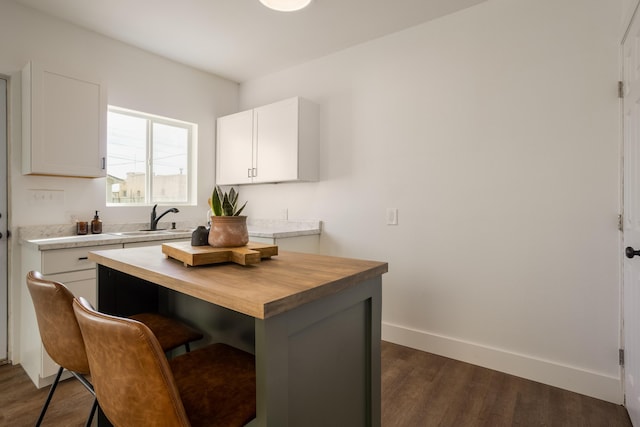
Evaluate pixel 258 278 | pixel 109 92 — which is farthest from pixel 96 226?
pixel 258 278

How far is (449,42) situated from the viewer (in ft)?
8.55

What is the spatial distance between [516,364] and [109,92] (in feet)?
12.8

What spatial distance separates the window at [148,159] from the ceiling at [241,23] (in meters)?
0.70

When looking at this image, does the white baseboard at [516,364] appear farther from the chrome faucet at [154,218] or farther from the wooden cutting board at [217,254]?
the chrome faucet at [154,218]

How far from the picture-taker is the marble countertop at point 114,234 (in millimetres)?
2252

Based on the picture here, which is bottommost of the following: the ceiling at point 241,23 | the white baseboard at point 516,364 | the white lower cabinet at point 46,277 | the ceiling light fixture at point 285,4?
the white baseboard at point 516,364

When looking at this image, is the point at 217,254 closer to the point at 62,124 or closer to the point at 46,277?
the point at 46,277

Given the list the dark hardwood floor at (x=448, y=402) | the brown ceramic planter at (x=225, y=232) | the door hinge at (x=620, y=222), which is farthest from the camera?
the door hinge at (x=620, y=222)

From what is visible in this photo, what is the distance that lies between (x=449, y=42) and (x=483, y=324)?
213cm

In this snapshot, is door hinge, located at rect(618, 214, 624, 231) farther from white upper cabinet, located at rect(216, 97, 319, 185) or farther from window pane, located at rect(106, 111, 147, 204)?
window pane, located at rect(106, 111, 147, 204)

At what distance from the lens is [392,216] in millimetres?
2885

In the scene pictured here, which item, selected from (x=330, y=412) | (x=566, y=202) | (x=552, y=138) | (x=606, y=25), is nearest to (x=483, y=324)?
(x=566, y=202)

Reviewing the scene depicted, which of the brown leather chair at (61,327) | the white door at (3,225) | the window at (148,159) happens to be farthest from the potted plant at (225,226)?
the window at (148,159)

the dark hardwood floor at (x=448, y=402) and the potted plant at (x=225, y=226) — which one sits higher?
the potted plant at (x=225, y=226)
